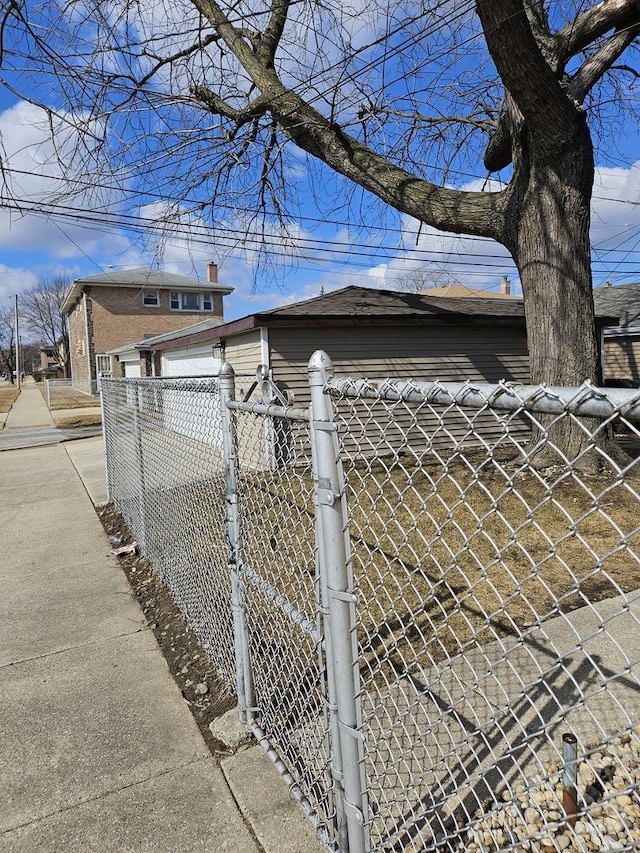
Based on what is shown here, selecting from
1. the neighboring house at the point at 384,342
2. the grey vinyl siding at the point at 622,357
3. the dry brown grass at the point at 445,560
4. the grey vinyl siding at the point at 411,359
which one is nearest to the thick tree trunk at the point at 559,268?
the dry brown grass at the point at 445,560

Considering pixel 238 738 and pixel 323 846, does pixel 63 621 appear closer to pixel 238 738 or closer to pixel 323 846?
pixel 238 738

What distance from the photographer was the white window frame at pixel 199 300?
99.7 feet

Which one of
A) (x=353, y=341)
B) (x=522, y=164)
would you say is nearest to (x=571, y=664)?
(x=522, y=164)

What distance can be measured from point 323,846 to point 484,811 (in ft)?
1.97

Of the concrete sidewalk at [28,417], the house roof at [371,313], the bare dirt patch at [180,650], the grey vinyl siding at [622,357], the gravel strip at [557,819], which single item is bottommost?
the bare dirt patch at [180,650]

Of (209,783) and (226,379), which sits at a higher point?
(226,379)

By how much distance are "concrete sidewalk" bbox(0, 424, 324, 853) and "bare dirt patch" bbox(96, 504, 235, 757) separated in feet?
0.22

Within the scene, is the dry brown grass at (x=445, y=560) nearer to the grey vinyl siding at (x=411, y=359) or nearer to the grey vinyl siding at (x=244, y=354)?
the grey vinyl siding at (x=411, y=359)

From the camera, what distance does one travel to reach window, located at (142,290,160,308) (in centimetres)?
2959

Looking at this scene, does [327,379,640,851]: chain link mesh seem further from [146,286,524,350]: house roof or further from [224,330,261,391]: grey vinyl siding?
[224,330,261,391]: grey vinyl siding

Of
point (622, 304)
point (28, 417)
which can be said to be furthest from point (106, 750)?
point (28, 417)

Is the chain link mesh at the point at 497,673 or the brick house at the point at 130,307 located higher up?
the brick house at the point at 130,307

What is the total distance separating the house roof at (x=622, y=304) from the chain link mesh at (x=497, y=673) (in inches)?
521

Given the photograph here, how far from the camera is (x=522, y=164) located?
7.35 m
